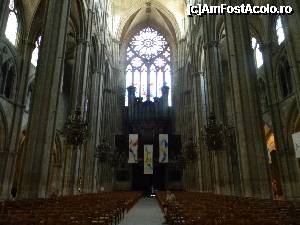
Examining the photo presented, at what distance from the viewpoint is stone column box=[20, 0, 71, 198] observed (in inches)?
486

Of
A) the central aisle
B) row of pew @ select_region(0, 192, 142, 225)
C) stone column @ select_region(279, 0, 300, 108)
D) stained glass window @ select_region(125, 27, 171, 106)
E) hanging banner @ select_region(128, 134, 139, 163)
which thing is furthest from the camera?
stained glass window @ select_region(125, 27, 171, 106)

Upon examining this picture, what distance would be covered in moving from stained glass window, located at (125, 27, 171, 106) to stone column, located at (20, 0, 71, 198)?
3030 centimetres

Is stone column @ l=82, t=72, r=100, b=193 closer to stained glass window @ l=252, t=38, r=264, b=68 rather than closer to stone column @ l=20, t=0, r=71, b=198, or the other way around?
stone column @ l=20, t=0, r=71, b=198

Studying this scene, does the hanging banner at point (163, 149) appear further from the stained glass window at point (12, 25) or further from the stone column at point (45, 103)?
the stone column at point (45, 103)

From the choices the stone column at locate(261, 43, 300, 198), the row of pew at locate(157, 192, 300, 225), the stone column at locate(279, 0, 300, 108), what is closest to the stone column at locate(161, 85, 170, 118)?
the stone column at locate(261, 43, 300, 198)

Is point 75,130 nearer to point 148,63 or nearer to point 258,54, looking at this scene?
point 258,54

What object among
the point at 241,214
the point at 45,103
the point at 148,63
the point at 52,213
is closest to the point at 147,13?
the point at 148,63

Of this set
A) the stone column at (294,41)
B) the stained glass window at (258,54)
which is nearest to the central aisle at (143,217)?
the stone column at (294,41)

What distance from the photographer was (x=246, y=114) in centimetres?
1475

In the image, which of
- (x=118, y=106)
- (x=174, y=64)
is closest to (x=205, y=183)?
(x=118, y=106)

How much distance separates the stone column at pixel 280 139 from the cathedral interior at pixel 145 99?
0.29 ft

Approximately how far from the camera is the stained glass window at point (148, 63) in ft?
153

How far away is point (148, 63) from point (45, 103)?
35.9 meters

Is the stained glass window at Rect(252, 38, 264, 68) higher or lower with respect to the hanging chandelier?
higher
